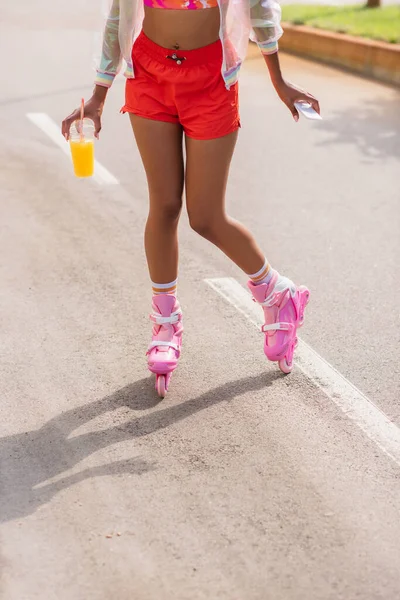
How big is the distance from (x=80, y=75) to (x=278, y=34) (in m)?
6.81

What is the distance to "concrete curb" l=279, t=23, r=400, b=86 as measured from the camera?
11.0 meters

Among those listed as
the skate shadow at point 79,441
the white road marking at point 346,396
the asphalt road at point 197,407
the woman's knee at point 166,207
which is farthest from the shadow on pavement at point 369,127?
the skate shadow at point 79,441

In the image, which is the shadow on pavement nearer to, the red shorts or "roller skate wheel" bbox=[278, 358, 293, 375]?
"roller skate wheel" bbox=[278, 358, 293, 375]

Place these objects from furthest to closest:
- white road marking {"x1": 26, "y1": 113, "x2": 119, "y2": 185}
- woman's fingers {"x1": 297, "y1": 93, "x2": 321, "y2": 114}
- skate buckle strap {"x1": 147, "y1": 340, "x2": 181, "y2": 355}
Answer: white road marking {"x1": 26, "y1": 113, "x2": 119, "y2": 185}
skate buckle strap {"x1": 147, "y1": 340, "x2": 181, "y2": 355}
woman's fingers {"x1": 297, "y1": 93, "x2": 321, "y2": 114}

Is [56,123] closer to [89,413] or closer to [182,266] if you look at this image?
[182,266]

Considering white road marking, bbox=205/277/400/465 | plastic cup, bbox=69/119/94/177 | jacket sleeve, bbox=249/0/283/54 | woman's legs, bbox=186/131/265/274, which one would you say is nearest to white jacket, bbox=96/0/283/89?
jacket sleeve, bbox=249/0/283/54

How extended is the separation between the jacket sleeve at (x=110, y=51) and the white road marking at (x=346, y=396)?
1.44 m

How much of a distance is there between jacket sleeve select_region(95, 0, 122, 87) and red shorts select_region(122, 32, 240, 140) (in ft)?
0.44

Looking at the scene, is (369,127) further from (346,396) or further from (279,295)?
(346,396)

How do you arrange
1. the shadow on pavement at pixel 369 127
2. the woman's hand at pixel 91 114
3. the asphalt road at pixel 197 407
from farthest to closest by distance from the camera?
the shadow on pavement at pixel 369 127, the woman's hand at pixel 91 114, the asphalt road at pixel 197 407

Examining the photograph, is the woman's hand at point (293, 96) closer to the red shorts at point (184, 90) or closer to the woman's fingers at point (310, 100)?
the woman's fingers at point (310, 100)

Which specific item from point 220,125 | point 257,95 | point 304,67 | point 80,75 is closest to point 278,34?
point 220,125

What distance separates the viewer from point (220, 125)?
4184 millimetres

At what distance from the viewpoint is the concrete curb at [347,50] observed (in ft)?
36.2
